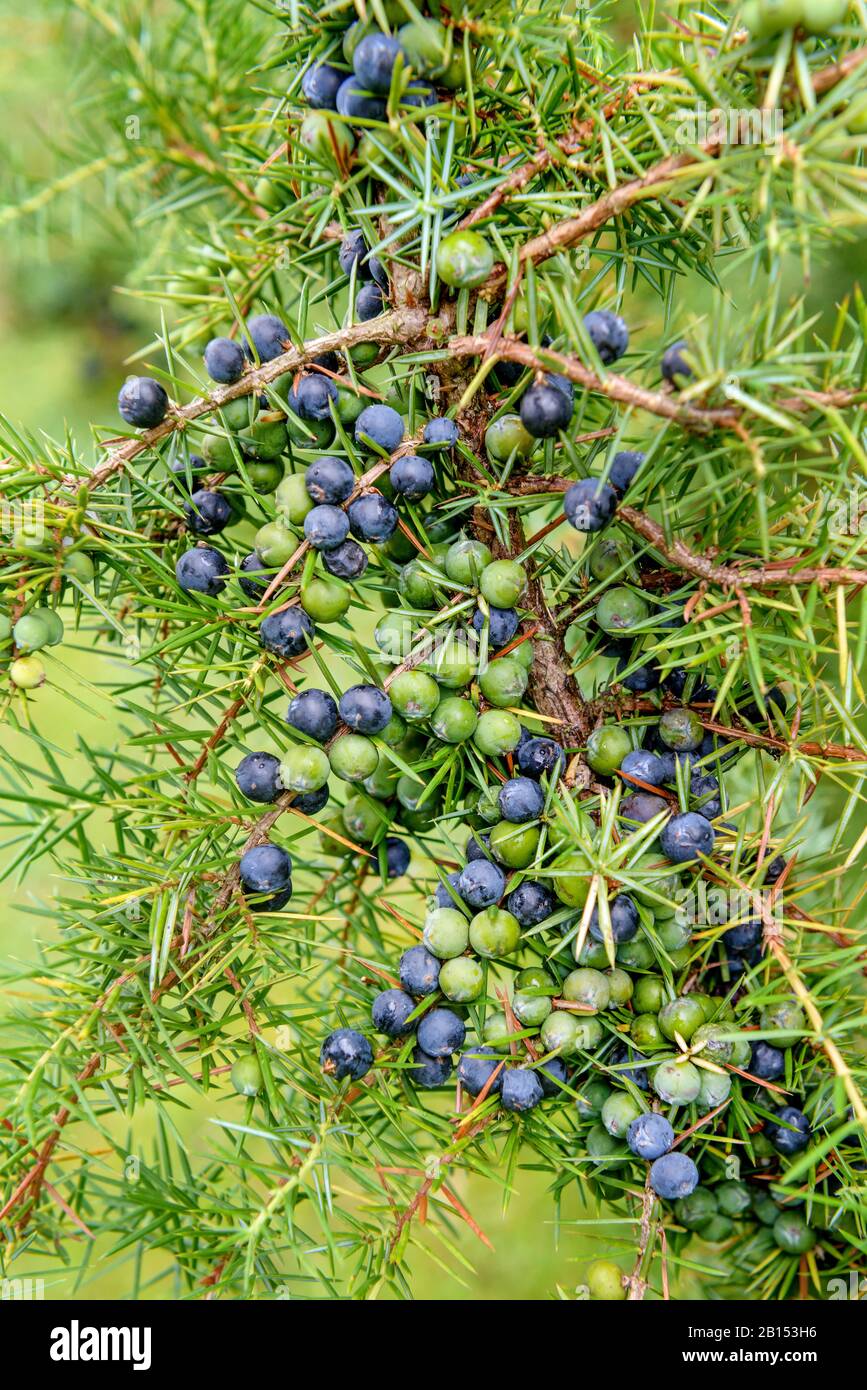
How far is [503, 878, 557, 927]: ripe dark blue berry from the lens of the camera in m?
0.62

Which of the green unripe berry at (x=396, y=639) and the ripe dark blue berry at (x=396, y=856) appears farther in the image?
the ripe dark blue berry at (x=396, y=856)

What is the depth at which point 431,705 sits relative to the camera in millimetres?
594

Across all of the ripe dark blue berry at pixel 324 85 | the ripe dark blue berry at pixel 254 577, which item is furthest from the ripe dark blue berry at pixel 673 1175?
the ripe dark blue berry at pixel 324 85

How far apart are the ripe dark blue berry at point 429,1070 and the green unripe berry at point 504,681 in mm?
241

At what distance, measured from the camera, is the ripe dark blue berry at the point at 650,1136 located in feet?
1.97

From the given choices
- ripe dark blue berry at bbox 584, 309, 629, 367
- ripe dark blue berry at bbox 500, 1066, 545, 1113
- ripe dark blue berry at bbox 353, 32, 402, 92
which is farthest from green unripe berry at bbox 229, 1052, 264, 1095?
ripe dark blue berry at bbox 353, 32, 402, 92

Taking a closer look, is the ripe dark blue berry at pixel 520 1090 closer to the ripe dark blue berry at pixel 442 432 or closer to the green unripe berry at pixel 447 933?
the green unripe berry at pixel 447 933

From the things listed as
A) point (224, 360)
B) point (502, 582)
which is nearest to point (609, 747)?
point (502, 582)

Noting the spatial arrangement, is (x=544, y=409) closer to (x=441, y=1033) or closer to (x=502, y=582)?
(x=502, y=582)

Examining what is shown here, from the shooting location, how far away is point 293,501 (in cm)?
59

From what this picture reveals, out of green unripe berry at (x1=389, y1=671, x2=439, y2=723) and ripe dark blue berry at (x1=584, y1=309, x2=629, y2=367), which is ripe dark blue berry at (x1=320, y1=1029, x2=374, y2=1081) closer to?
green unripe berry at (x1=389, y1=671, x2=439, y2=723)

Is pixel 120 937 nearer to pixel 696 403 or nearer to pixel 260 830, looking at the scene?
pixel 260 830

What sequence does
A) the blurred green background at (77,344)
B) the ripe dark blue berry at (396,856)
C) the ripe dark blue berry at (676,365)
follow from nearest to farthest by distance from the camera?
the ripe dark blue berry at (676,365), the ripe dark blue berry at (396,856), the blurred green background at (77,344)

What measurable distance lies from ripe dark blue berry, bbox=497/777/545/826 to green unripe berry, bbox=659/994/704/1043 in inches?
5.9
